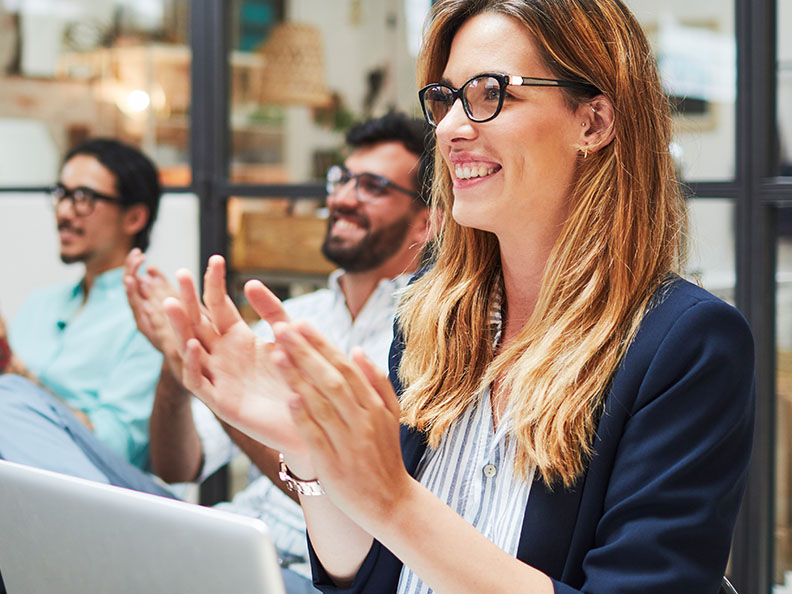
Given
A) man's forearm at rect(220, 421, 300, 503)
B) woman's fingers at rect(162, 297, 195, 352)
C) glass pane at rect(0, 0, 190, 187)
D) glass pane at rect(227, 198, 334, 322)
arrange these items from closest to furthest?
woman's fingers at rect(162, 297, 195, 352) < man's forearm at rect(220, 421, 300, 503) < glass pane at rect(227, 198, 334, 322) < glass pane at rect(0, 0, 190, 187)

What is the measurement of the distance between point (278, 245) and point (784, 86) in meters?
1.52

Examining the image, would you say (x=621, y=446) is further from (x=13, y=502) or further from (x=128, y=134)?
(x=128, y=134)

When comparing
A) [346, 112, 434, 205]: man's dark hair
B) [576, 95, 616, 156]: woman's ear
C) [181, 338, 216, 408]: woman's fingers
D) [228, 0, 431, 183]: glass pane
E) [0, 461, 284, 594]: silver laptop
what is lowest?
[0, 461, 284, 594]: silver laptop

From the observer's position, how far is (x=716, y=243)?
7.00 feet

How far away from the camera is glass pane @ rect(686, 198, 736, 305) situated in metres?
2.11

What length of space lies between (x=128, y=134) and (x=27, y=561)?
259cm

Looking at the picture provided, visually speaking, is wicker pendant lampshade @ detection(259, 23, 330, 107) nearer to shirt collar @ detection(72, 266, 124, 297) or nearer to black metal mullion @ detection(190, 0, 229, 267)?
black metal mullion @ detection(190, 0, 229, 267)

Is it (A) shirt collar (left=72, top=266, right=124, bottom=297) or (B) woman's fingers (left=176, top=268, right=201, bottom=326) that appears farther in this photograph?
(A) shirt collar (left=72, top=266, right=124, bottom=297)

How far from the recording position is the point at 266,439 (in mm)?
949

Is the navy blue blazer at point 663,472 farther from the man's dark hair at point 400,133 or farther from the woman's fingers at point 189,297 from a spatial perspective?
the man's dark hair at point 400,133

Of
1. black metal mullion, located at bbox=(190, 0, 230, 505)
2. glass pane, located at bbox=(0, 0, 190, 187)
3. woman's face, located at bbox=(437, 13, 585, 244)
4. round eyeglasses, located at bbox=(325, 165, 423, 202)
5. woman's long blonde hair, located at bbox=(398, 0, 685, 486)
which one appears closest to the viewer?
woman's long blonde hair, located at bbox=(398, 0, 685, 486)

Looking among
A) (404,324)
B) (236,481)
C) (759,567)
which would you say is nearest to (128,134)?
(236,481)

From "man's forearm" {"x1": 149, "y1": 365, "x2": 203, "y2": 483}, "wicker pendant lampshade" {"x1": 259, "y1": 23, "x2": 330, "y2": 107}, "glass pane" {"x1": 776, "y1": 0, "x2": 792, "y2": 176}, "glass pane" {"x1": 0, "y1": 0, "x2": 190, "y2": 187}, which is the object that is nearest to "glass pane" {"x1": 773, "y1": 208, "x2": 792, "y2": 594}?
"glass pane" {"x1": 776, "y1": 0, "x2": 792, "y2": 176}

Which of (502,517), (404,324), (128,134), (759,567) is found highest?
(128,134)
